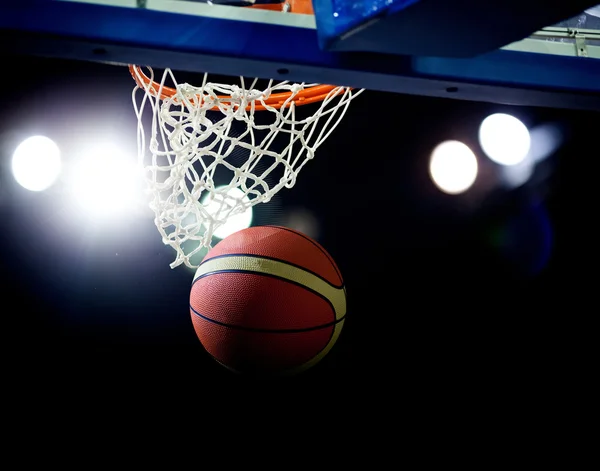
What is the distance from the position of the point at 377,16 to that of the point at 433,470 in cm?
196

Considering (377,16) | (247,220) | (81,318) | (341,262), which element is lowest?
(81,318)

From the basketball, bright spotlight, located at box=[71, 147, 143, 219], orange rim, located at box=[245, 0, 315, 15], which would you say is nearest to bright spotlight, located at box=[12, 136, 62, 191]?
bright spotlight, located at box=[71, 147, 143, 219]

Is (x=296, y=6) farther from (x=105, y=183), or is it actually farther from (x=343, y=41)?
(x=105, y=183)

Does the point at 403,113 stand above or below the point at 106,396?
above

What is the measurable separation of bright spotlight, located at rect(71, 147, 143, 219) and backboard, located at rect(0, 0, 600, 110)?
134cm

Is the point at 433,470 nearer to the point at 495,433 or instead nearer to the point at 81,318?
the point at 495,433

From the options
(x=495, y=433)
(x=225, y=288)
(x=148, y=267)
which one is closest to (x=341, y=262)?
(x=148, y=267)

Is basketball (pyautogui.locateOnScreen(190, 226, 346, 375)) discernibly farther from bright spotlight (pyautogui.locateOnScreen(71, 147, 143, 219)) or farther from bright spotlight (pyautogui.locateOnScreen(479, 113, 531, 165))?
bright spotlight (pyautogui.locateOnScreen(479, 113, 531, 165))

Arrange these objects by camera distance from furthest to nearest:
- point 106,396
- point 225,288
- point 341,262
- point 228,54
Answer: point 341,262 → point 106,396 → point 225,288 → point 228,54

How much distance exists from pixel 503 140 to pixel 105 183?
64.4 inches

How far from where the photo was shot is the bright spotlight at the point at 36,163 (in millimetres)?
1968

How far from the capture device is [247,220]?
213 cm

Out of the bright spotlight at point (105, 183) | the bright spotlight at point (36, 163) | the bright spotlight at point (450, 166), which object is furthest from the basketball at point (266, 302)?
the bright spotlight at point (450, 166)

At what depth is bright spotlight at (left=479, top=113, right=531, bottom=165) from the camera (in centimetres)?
227
